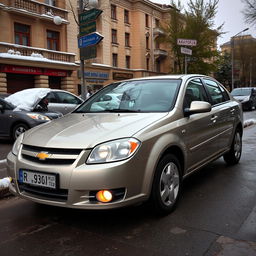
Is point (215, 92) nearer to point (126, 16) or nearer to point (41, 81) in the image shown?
point (41, 81)

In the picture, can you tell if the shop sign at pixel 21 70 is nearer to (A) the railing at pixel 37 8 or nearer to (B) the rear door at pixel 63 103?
(A) the railing at pixel 37 8

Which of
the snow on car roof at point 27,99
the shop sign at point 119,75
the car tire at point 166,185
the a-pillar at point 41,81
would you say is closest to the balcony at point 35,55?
the a-pillar at point 41,81

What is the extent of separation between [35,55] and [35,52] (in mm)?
415

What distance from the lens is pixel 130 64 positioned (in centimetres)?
3591

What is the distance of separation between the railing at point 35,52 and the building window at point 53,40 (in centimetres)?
154

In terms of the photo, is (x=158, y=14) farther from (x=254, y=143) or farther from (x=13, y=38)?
(x=254, y=143)

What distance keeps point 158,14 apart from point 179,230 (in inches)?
1554

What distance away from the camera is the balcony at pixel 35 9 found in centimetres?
2125

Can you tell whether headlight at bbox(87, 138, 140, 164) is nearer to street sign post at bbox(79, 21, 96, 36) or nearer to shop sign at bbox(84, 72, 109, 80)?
street sign post at bbox(79, 21, 96, 36)

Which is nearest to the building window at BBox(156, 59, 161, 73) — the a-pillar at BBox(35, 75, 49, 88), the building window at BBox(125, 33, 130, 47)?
the building window at BBox(125, 33, 130, 47)

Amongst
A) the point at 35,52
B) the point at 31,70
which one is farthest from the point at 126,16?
the point at 31,70

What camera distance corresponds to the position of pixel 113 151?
9.39 ft

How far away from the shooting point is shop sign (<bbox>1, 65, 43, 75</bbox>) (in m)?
20.3

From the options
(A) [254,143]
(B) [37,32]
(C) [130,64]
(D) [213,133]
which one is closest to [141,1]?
(C) [130,64]
